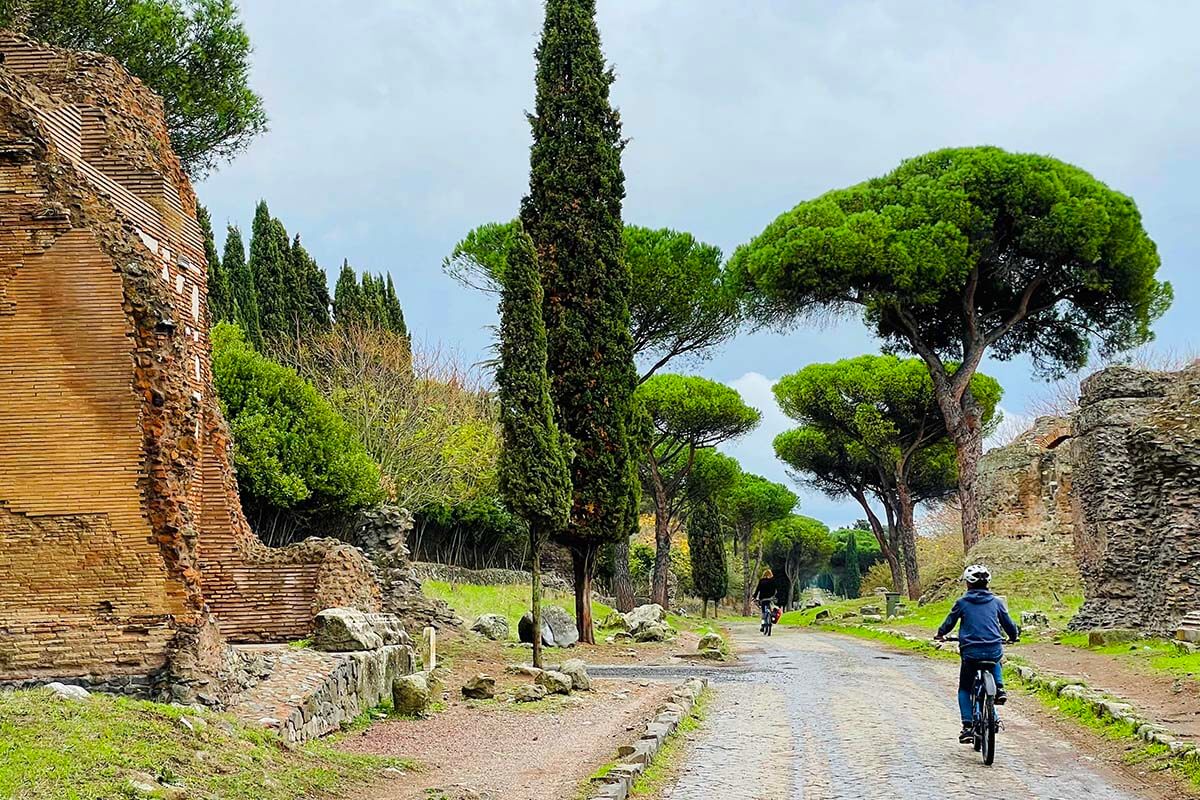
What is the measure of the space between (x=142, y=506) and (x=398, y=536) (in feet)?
31.4

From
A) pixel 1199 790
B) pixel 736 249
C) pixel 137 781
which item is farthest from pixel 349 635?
pixel 736 249

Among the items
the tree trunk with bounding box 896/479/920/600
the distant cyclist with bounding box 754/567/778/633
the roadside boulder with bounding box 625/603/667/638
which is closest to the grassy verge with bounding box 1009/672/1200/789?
the roadside boulder with bounding box 625/603/667/638

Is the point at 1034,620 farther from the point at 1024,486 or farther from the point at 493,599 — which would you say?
the point at 493,599

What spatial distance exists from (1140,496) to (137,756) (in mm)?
18794

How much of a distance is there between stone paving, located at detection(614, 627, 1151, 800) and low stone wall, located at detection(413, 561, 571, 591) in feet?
65.8

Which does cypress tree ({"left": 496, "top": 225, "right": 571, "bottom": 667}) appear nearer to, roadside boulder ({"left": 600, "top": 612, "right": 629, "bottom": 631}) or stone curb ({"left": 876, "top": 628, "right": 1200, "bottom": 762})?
stone curb ({"left": 876, "top": 628, "right": 1200, "bottom": 762})

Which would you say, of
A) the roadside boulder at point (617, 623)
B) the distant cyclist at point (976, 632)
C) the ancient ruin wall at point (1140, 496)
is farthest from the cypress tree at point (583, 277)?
the distant cyclist at point (976, 632)

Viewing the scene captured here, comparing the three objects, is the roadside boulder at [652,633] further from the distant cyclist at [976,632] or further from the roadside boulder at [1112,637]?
the distant cyclist at [976,632]

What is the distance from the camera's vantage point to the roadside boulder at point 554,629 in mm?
22328

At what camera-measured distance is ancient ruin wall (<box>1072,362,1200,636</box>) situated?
781 inches

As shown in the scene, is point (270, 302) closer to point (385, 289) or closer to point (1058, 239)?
point (385, 289)

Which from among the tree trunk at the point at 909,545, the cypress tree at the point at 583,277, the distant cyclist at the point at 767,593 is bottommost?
the distant cyclist at the point at 767,593

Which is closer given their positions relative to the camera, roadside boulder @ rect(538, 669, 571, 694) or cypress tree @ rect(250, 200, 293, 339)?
roadside boulder @ rect(538, 669, 571, 694)

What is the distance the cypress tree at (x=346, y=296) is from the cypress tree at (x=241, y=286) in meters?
3.58
